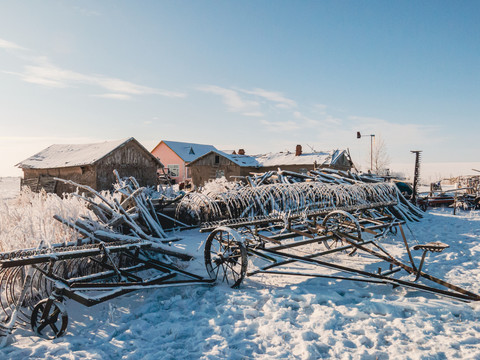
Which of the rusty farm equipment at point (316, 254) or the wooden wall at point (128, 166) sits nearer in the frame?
the rusty farm equipment at point (316, 254)

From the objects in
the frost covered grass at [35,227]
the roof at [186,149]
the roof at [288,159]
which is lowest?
the frost covered grass at [35,227]

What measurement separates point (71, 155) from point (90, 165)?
457 centimetres

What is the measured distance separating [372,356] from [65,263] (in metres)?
Result: 4.96

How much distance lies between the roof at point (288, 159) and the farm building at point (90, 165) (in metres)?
10.0

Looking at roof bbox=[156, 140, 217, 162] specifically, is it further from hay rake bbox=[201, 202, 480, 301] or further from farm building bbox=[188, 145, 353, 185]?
hay rake bbox=[201, 202, 480, 301]

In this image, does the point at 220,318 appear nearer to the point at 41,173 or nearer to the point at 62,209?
the point at 62,209

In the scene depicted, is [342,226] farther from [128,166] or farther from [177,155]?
[177,155]

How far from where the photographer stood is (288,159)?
1286 inches

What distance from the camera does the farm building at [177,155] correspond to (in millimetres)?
46750

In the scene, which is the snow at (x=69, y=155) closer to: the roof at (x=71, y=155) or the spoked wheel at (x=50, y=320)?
the roof at (x=71, y=155)

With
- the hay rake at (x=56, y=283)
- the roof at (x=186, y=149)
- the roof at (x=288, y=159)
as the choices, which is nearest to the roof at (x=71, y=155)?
the roof at (x=288, y=159)

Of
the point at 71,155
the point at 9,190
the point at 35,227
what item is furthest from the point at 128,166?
the point at 9,190

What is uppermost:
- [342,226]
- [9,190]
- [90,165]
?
[90,165]

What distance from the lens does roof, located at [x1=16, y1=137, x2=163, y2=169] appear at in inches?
850
